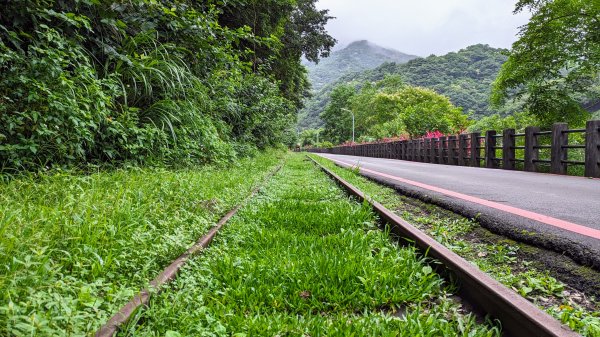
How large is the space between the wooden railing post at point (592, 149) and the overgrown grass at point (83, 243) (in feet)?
28.1

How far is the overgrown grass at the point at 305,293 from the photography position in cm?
158

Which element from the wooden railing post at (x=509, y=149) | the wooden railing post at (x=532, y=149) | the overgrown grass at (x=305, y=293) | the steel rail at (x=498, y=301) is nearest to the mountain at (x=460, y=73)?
the wooden railing post at (x=509, y=149)

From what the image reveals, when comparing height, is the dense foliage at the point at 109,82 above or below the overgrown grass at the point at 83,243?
above

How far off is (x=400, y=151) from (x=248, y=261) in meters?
22.8

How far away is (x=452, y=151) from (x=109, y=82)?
578 inches

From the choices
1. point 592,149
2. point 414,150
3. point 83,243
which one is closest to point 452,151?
point 414,150

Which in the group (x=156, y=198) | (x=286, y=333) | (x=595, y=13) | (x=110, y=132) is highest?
(x=595, y=13)

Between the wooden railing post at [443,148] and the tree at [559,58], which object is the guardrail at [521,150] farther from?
the tree at [559,58]

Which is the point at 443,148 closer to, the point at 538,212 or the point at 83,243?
the point at 538,212

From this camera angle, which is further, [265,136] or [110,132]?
[265,136]

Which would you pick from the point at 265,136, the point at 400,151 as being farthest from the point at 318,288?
the point at 400,151

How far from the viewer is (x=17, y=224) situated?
6.80 ft

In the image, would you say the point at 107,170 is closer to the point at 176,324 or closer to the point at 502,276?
the point at 176,324

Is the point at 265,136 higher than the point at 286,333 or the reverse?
higher
